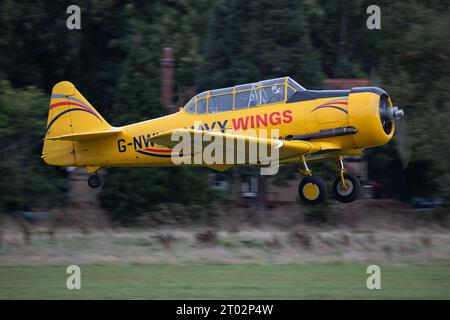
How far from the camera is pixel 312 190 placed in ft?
47.2

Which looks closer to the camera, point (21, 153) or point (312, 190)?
point (312, 190)

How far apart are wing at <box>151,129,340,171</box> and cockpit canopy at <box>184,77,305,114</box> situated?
106 centimetres

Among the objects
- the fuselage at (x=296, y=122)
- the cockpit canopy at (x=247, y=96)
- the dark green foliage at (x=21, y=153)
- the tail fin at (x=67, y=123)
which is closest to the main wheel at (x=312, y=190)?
the fuselage at (x=296, y=122)

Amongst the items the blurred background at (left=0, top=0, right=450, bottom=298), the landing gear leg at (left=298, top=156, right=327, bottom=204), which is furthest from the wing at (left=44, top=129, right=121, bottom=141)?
the landing gear leg at (left=298, top=156, right=327, bottom=204)

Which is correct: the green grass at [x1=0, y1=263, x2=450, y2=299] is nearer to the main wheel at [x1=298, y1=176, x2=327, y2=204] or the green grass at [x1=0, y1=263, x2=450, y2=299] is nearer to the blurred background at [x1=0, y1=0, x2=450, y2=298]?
the blurred background at [x1=0, y1=0, x2=450, y2=298]

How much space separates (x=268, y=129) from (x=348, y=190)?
2050 mm

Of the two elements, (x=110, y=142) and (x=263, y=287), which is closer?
(x=263, y=287)

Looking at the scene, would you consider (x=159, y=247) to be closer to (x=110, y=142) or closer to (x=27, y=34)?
(x=110, y=142)

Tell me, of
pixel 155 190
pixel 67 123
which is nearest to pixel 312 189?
pixel 67 123

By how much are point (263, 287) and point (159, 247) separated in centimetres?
481

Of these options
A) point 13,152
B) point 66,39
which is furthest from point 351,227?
point 66,39

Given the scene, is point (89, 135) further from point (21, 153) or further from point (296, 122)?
point (21, 153)

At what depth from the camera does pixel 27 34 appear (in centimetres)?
3086

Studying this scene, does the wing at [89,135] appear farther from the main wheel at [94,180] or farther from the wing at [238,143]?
the wing at [238,143]
